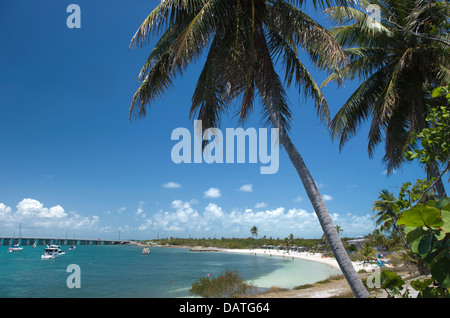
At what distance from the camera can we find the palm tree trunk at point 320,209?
4.97m

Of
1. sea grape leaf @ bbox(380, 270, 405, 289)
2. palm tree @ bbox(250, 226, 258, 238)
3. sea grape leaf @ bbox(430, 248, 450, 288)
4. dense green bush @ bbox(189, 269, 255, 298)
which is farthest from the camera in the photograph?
palm tree @ bbox(250, 226, 258, 238)

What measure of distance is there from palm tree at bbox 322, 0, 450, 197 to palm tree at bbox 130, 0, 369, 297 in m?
2.63

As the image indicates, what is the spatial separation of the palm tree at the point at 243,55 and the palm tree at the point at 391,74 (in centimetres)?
263

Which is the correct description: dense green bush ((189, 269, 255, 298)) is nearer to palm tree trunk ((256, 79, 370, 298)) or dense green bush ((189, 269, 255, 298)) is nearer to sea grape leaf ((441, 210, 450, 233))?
palm tree trunk ((256, 79, 370, 298))

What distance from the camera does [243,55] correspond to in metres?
6.27

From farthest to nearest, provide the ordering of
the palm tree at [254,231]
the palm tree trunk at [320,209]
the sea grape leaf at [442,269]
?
the palm tree at [254,231]
the palm tree trunk at [320,209]
the sea grape leaf at [442,269]

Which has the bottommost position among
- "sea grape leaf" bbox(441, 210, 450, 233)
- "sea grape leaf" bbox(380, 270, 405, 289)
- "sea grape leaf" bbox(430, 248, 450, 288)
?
"sea grape leaf" bbox(380, 270, 405, 289)

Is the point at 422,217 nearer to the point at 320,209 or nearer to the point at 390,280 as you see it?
the point at 390,280

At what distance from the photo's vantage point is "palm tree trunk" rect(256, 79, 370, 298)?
4973mm

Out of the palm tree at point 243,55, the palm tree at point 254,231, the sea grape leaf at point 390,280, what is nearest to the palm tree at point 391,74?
the palm tree at point 243,55

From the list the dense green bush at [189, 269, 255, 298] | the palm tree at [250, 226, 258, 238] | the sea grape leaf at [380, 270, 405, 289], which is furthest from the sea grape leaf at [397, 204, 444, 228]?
the palm tree at [250, 226, 258, 238]

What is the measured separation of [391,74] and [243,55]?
6720 millimetres

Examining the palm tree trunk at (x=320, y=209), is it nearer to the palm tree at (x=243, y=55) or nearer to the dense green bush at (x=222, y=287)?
the palm tree at (x=243, y=55)

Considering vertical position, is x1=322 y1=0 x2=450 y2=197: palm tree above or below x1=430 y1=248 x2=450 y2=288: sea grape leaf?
above
